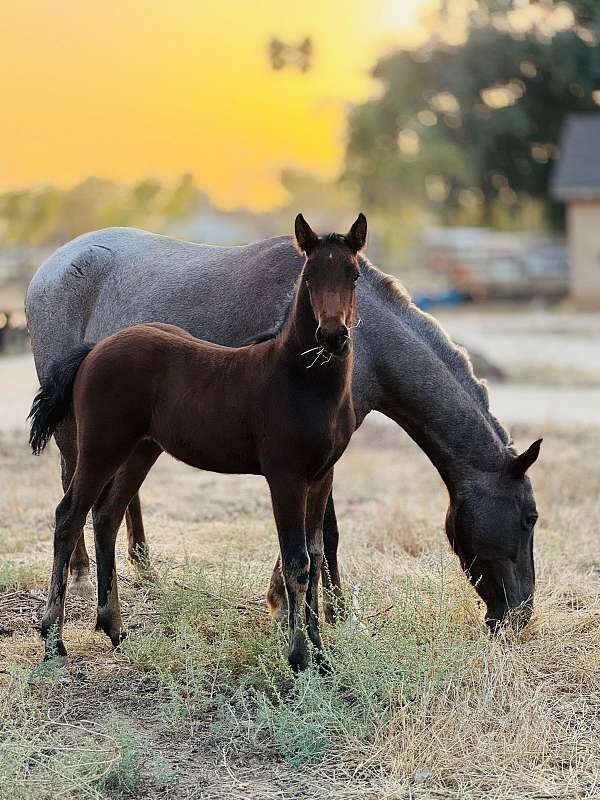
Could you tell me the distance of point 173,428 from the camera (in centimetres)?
468

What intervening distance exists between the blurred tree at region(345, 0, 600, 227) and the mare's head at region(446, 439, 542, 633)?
32157 mm

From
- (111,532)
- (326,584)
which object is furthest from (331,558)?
(111,532)

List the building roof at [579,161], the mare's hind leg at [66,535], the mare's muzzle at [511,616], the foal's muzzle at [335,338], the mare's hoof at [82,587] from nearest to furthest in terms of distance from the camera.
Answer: the foal's muzzle at [335,338] < the mare's hind leg at [66,535] < the mare's muzzle at [511,616] < the mare's hoof at [82,587] < the building roof at [579,161]

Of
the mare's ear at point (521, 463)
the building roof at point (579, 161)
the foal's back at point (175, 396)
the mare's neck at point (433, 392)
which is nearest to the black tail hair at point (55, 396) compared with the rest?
the foal's back at point (175, 396)

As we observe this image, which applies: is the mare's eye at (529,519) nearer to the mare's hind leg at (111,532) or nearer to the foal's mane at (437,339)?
the foal's mane at (437,339)

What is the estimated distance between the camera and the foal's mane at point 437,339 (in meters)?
5.25

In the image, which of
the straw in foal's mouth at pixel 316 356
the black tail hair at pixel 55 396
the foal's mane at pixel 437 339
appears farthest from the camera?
the foal's mane at pixel 437 339

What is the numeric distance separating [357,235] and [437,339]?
1.30 metres

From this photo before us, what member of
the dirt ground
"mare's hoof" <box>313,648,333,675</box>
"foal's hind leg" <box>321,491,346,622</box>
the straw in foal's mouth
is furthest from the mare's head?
the straw in foal's mouth

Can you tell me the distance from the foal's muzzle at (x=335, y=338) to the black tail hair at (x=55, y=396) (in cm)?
146

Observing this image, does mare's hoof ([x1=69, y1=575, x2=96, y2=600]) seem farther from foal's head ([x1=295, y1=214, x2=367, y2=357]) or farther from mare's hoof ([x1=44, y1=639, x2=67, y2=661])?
foal's head ([x1=295, y1=214, x2=367, y2=357])

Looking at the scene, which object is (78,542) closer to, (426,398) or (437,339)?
(426,398)

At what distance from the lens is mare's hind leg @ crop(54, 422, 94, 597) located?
593 centimetres

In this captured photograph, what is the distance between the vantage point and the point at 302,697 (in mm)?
4164
